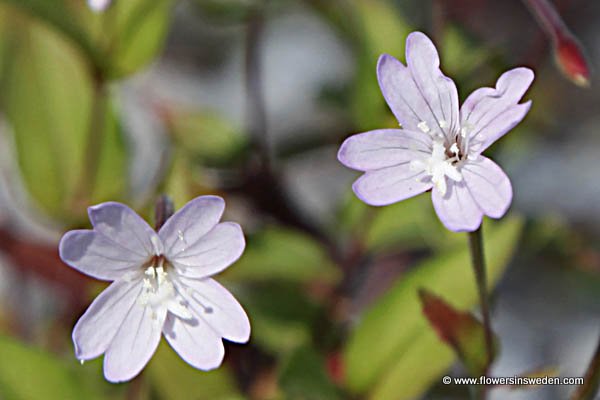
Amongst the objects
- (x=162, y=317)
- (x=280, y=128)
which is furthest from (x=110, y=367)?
(x=280, y=128)

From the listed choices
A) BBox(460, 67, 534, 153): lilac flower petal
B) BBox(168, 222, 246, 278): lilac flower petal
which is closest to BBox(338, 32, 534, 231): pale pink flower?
BBox(460, 67, 534, 153): lilac flower petal

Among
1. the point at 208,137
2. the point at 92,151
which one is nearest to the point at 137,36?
the point at 92,151

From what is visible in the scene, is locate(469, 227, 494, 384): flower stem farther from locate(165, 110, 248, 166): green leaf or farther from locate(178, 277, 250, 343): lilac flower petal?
locate(165, 110, 248, 166): green leaf

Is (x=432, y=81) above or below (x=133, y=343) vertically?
above

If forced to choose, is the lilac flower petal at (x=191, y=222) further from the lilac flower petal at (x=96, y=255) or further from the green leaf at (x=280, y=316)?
the green leaf at (x=280, y=316)

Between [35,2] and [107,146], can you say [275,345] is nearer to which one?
[107,146]

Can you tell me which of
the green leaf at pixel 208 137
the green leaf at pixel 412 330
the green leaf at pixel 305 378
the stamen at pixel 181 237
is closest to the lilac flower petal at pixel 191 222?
the stamen at pixel 181 237

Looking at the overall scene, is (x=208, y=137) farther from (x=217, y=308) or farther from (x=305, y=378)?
(x=217, y=308)
